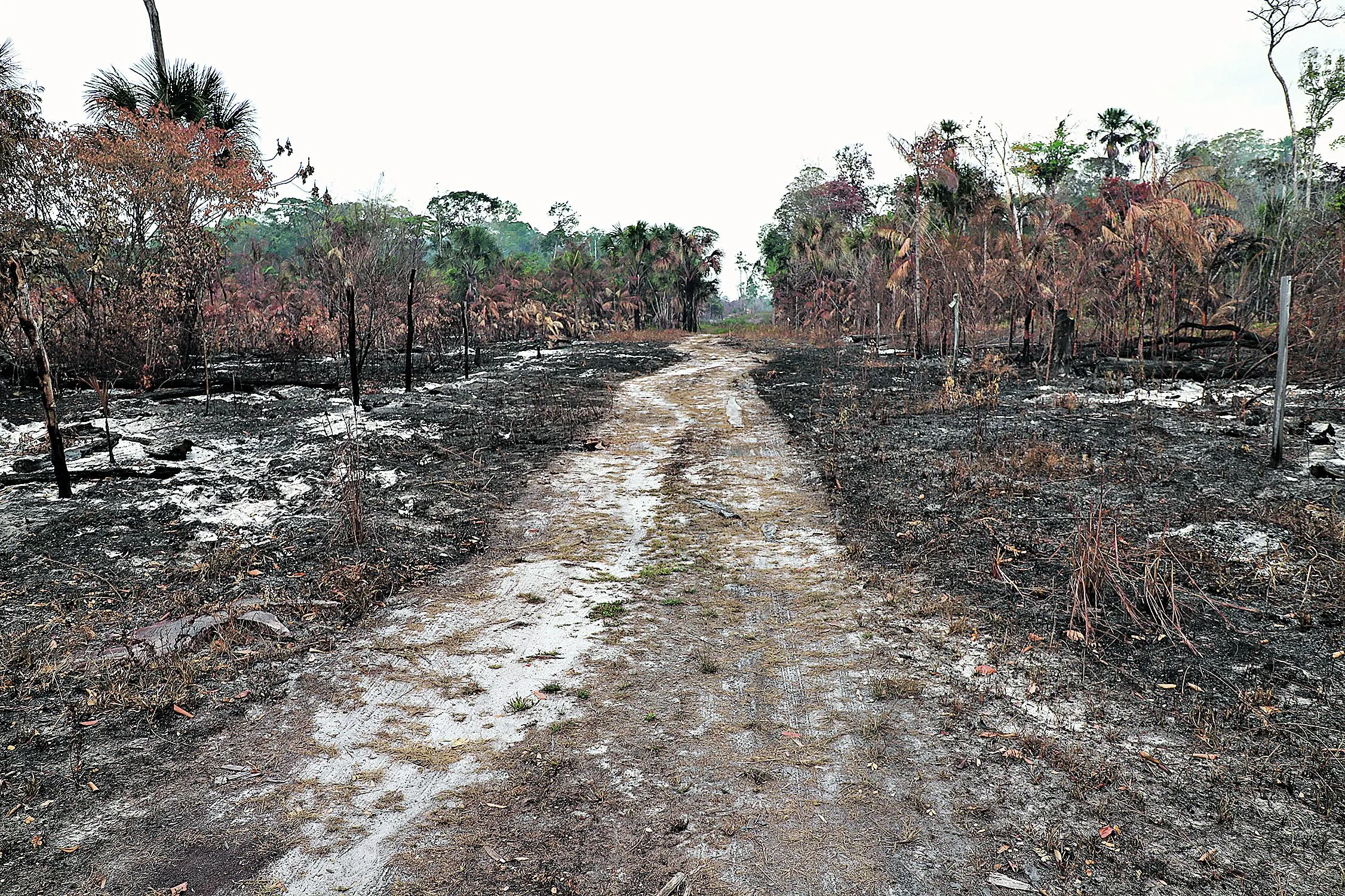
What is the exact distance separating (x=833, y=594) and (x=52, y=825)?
15.5ft

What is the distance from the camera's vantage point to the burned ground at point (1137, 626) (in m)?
3.05

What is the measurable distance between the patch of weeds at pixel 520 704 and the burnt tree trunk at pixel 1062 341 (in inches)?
616

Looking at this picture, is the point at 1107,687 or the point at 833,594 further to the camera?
the point at 833,594

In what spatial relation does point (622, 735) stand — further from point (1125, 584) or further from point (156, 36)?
point (156, 36)

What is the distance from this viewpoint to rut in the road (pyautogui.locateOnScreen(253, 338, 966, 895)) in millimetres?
2971

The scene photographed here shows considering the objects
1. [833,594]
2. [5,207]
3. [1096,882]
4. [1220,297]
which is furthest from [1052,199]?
[5,207]

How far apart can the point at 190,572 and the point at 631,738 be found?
4.27 meters

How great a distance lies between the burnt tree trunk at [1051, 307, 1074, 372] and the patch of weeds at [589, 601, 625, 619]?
14278 mm

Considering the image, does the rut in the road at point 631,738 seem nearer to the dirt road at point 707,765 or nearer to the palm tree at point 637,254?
the dirt road at point 707,765

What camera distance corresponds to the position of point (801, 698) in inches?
168

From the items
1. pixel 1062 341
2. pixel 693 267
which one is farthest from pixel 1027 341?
pixel 693 267

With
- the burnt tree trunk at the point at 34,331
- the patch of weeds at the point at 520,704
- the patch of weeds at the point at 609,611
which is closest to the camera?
the patch of weeds at the point at 520,704

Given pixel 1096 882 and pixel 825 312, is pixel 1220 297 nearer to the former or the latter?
pixel 825 312

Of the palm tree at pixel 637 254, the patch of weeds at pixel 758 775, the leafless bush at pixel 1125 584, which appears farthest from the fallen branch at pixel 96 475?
the palm tree at pixel 637 254
